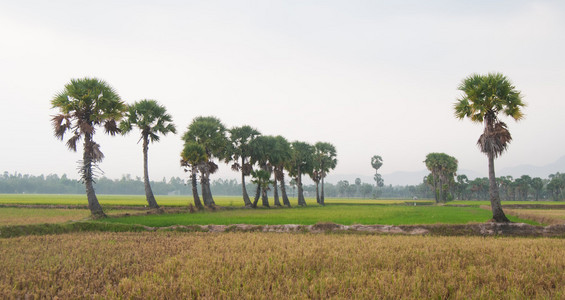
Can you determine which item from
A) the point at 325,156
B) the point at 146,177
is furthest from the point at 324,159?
the point at 146,177

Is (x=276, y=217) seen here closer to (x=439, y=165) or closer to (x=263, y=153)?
(x=263, y=153)

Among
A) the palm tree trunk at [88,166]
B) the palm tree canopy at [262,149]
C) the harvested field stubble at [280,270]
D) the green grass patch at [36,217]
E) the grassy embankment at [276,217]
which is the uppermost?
the palm tree canopy at [262,149]

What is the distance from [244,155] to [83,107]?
25.2 meters

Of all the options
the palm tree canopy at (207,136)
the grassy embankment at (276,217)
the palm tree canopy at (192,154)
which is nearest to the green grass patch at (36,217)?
the grassy embankment at (276,217)

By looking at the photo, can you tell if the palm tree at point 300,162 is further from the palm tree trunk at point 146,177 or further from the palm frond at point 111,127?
the palm frond at point 111,127

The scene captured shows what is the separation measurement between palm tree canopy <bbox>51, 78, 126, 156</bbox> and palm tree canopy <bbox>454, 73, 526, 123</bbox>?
27849 mm

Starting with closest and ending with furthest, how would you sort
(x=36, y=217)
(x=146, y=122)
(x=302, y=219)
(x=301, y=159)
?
(x=36, y=217) → (x=302, y=219) → (x=146, y=122) → (x=301, y=159)

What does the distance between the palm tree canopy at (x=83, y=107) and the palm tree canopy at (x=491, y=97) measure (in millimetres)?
27849

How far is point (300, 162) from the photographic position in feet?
207

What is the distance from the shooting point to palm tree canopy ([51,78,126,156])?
25422 millimetres

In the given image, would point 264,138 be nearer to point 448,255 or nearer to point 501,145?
point 501,145

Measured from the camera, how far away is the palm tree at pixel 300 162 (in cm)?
6172

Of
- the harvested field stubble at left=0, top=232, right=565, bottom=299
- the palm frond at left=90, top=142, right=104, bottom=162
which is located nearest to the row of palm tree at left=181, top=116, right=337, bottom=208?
the palm frond at left=90, top=142, right=104, bottom=162

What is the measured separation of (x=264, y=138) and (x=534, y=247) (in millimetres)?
40225
